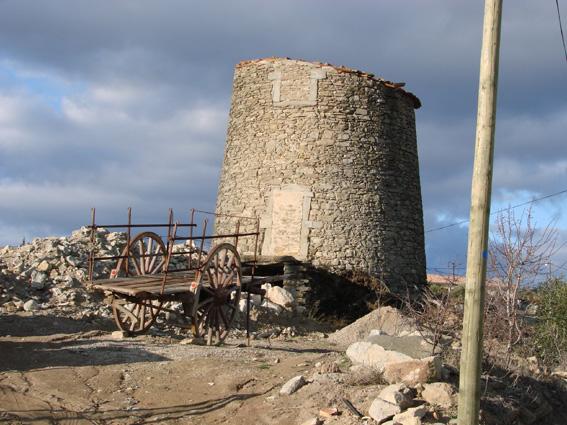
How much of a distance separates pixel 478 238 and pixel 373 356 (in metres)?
3.08

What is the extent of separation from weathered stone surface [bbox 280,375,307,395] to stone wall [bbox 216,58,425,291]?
370 inches

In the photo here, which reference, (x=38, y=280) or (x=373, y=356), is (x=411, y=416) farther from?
(x=38, y=280)

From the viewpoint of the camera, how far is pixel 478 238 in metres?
7.09

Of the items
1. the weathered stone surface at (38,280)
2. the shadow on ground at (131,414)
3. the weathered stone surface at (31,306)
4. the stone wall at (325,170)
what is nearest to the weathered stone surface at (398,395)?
the shadow on ground at (131,414)

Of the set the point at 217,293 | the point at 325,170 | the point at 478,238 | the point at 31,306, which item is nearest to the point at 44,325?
the point at 31,306

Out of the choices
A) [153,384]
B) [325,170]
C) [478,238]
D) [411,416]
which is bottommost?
[153,384]

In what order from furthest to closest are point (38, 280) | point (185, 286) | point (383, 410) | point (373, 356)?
point (38, 280)
point (185, 286)
point (373, 356)
point (383, 410)

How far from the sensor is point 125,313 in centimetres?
1330

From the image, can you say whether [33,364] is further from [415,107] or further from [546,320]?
[415,107]

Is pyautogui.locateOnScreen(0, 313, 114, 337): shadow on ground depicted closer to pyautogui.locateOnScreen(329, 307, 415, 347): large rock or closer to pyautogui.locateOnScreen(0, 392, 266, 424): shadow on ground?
pyautogui.locateOnScreen(329, 307, 415, 347): large rock

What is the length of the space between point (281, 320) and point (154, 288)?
576 cm

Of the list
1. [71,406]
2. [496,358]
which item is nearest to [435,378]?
[496,358]

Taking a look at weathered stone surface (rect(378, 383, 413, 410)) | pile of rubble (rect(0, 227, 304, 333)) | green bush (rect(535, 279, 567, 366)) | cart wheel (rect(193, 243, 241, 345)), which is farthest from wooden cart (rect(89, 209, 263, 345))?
green bush (rect(535, 279, 567, 366))

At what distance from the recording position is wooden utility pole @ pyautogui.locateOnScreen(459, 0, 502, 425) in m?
7.08
